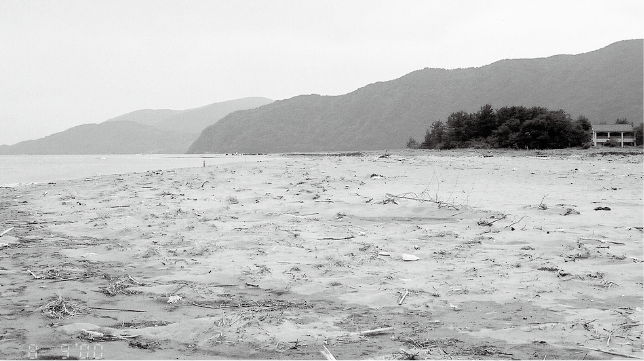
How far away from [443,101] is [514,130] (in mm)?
74375

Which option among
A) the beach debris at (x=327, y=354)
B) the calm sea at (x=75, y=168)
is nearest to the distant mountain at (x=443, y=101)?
the calm sea at (x=75, y=168)

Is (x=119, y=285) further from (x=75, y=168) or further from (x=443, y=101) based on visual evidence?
(x=443, y=101)

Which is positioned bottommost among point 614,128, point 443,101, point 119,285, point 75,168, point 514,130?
point 119,285

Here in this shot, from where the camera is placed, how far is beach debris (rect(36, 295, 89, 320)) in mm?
3050

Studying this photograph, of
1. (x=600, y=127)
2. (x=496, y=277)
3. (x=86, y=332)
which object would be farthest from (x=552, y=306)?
(x=600, y=127)

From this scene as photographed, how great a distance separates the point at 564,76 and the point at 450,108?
27.8 meters

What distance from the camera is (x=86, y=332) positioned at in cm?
277

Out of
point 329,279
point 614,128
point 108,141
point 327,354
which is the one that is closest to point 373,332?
point 327,354

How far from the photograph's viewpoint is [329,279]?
13.2ft

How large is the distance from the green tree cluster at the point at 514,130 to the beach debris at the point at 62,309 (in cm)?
2944

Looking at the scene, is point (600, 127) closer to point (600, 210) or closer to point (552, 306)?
point (600, 210)

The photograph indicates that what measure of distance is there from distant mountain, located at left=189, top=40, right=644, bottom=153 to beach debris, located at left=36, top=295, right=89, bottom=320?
9127 centimetres

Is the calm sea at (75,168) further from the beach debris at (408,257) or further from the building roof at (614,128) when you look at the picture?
the building roof at (614,128)

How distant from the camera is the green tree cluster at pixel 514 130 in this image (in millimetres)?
29859
